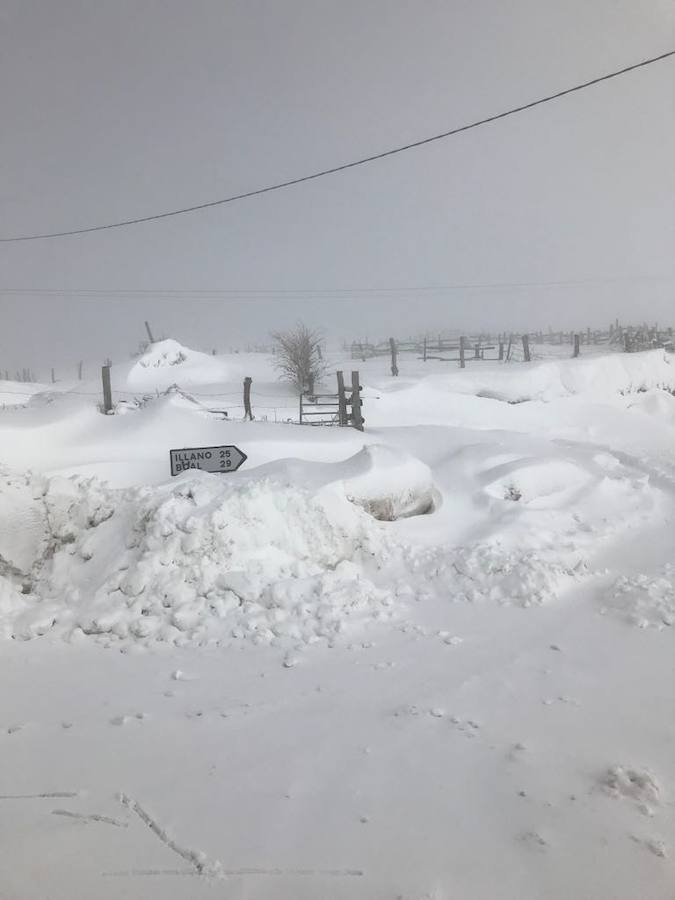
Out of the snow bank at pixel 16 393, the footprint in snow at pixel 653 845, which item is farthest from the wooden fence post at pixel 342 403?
the snow bank at pixel 16 393

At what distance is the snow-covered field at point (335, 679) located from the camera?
2654mm

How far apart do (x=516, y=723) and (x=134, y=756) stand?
103 inches

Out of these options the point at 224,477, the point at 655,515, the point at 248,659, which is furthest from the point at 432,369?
the point at 248,659

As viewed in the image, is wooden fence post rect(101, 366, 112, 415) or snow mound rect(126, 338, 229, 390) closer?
wooden fence post rect(101, 366, 112, 415)

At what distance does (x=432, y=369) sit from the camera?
3341 cm

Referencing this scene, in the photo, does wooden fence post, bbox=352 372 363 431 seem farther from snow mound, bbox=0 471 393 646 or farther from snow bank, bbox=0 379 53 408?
snow bank, bbox=0 379 53 408

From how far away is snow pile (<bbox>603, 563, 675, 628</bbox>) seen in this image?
523 cm

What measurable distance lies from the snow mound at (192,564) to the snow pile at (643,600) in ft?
7.94

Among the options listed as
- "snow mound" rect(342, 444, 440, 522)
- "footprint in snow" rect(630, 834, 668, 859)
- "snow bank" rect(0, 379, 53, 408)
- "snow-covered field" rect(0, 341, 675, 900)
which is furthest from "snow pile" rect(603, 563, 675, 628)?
"snow bank" rect(0, 379, 53, 408)

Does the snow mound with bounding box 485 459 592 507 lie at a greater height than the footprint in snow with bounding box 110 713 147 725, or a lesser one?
greater

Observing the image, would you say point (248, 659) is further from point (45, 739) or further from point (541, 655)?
point (541, 655)

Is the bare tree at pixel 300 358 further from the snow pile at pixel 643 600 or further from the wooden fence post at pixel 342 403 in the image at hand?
the snow pile at pixel 643 600

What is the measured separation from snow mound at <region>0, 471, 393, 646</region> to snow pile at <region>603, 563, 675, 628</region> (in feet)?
7.94

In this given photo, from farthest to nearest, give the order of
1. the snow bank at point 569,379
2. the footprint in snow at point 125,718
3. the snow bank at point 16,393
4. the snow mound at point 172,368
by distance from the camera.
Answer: the snow mound at point 172,368, the snow bank at point 16,393, the snow bank at point 569,379, the footprint in snow at point 125,718
